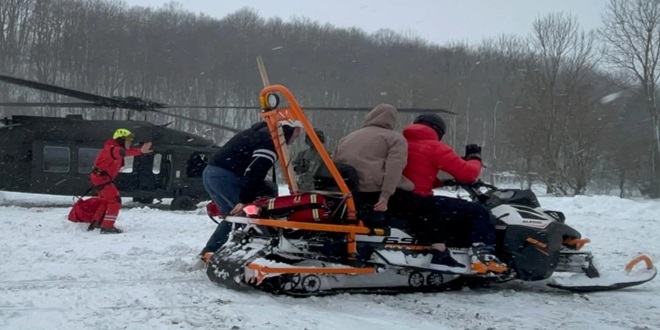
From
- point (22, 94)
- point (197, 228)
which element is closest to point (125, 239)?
point (197, 228)

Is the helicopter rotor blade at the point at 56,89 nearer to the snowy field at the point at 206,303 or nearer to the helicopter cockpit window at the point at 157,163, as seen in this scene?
the helicopter cockpit window at the point at 157,163

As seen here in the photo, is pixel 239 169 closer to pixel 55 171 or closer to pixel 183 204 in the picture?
pixel 183 204

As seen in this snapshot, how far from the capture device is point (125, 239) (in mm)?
8734

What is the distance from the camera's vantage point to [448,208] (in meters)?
5.67

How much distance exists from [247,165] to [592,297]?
3336 millimetres

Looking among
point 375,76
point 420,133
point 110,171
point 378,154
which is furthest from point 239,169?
point 375,76

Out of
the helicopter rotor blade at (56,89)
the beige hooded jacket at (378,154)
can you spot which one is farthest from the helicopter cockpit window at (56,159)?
the beige hooded jacket at (378,154)

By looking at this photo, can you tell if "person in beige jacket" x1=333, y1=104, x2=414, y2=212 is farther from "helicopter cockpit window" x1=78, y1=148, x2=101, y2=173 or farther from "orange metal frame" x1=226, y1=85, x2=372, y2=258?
"helicopter cockpit window" x1=78, y1=148, x2=101, y2=173

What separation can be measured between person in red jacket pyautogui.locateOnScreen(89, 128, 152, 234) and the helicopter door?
24.3ft

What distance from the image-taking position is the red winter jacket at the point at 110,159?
1039 cm

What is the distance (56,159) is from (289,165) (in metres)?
13.5

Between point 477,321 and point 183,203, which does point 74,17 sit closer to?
point 183,203

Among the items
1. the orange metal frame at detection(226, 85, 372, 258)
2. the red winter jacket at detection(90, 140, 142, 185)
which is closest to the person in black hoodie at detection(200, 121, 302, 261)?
the orange metal frame at detection(226, 85, 372, 258)

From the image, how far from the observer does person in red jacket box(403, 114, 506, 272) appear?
5.67 meters
